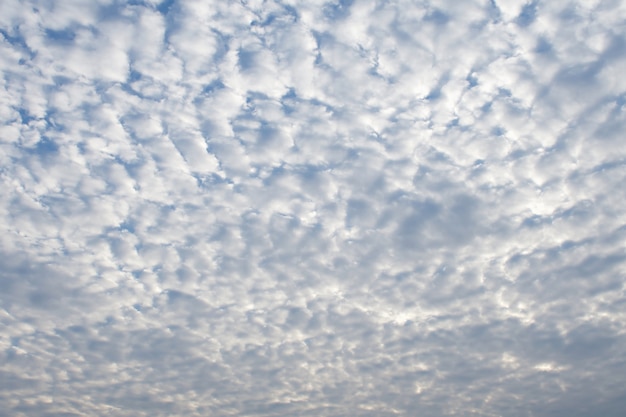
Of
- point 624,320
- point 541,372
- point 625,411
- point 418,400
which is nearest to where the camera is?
point 624,320

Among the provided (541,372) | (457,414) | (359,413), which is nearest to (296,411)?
(359,413)

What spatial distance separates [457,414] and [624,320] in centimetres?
1326

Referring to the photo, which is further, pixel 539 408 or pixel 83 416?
pixel 539 408

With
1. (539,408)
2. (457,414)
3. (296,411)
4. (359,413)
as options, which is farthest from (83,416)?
(539,408)

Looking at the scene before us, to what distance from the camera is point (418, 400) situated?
103ft

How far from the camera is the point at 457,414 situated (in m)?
33.3

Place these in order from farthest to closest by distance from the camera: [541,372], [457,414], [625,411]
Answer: [625,411]
[457,414]
[541,372]

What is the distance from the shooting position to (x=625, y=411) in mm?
36531

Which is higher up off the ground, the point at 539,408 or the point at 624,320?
the point at 624,320

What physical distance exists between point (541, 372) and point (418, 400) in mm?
7762

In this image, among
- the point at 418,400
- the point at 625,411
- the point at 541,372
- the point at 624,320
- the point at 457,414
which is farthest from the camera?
the point at 625,411

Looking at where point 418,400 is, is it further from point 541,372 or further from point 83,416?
point 83,416

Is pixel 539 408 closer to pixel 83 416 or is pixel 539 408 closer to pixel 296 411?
pixel 296 411

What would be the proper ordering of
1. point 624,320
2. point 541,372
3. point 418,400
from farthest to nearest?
1. point 418,400
2. point 541,372
3. point 624,320
